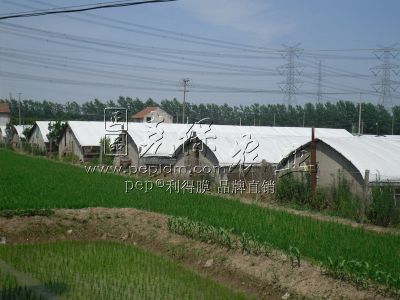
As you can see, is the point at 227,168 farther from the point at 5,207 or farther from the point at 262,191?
the point at 5,207

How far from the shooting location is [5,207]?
12977 mm

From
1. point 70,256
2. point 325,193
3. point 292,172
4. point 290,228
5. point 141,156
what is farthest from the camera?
point 141,156

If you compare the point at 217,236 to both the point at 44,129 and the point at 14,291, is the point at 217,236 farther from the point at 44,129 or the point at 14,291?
the point at 44,129

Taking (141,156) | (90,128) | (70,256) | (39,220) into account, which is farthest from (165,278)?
(90,128)

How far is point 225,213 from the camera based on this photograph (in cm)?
1335

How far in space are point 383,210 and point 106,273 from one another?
778 cm

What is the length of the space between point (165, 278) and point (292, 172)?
9941 millimetres

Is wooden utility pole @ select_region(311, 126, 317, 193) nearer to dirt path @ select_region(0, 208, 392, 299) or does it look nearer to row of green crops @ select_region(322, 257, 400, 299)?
dirt path @ select_region(0, 208, 392, 299)

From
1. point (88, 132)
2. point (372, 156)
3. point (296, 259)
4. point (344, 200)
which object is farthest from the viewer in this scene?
point (88, 132)

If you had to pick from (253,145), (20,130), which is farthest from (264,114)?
(253,145)

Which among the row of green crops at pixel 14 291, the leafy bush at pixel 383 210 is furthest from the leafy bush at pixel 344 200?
the row of green crops at pixel 14 291

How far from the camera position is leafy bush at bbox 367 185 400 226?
13.0 meters

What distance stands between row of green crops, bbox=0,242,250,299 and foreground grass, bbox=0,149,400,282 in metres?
2.01

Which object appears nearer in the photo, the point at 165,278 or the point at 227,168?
the point at 165,278
